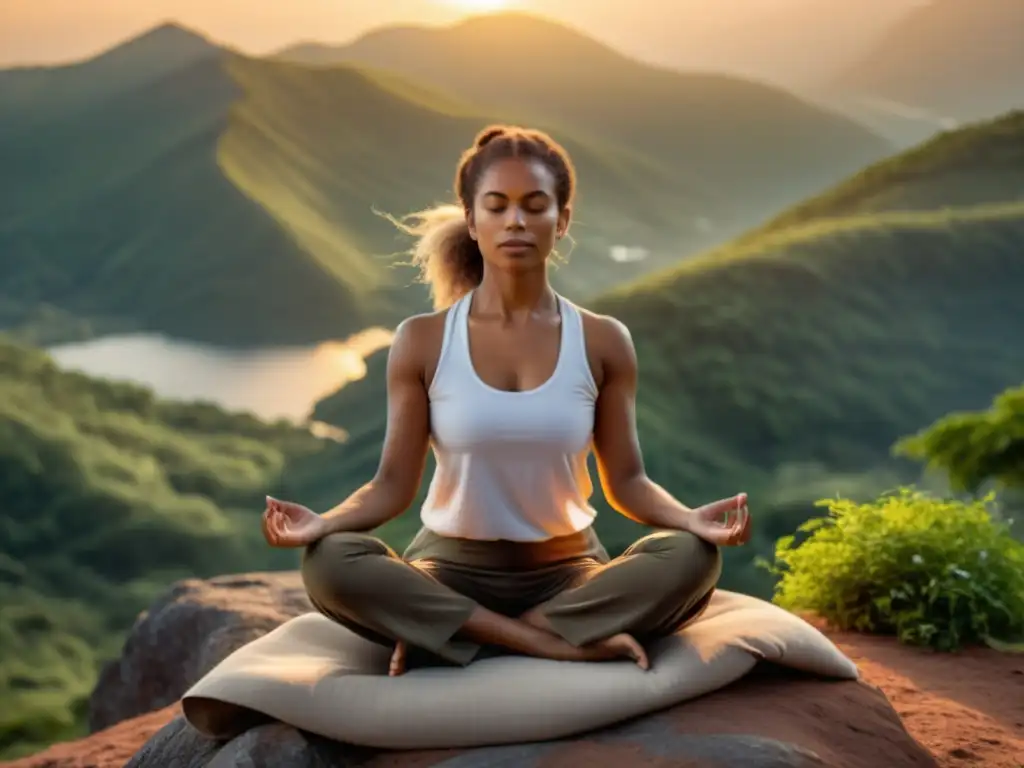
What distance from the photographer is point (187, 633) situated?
4285 millimetres

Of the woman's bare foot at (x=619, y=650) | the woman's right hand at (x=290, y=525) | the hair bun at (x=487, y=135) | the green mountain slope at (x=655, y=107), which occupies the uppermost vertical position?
the green mountain slope at (x=655, y=107)

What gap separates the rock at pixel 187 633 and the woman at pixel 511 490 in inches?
61.6

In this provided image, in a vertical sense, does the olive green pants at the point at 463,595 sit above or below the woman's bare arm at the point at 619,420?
below

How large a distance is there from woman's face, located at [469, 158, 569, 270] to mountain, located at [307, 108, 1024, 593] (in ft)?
17.1

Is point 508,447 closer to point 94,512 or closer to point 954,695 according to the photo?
point 954,695

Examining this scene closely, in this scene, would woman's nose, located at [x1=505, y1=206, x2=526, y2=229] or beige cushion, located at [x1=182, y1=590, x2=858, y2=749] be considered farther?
woman's nose, located at [x1=505, y1=206, x2=526, y2=229]

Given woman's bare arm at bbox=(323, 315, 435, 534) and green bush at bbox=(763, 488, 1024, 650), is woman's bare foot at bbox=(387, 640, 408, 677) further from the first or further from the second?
green bush at bbox=(763, 488, 1024, 650)

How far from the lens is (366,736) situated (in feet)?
7.91

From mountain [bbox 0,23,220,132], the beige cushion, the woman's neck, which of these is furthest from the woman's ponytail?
mountain [bbox 0,23,220,132]

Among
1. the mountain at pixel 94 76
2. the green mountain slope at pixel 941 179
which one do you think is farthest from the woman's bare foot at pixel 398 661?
the mountain at pixel 94 76

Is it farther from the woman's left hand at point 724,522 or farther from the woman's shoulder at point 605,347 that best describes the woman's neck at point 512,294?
the woman's left hand at point 724,522

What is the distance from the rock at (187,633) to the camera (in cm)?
409

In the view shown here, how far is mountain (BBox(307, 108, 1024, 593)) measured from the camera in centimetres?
859

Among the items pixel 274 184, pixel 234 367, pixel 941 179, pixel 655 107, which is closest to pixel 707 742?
pixel 234 367
